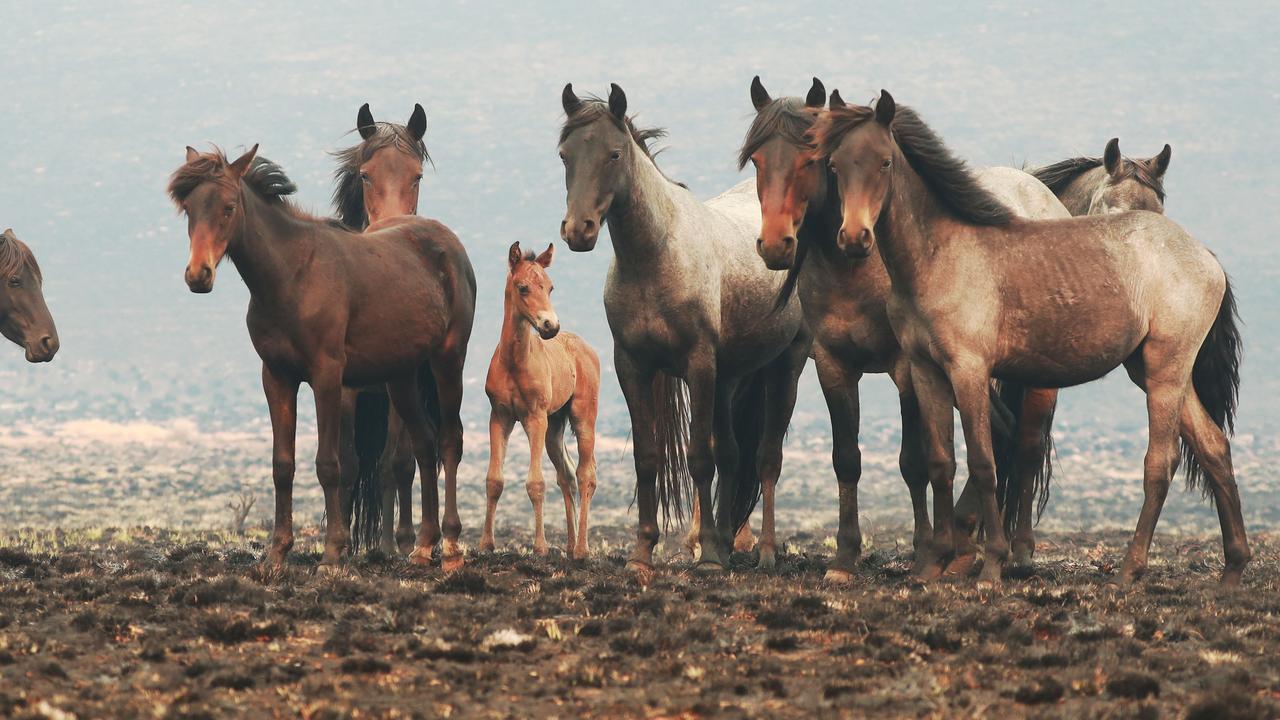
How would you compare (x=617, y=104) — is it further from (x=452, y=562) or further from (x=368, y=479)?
(x=368, y=479)

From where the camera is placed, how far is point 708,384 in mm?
11297

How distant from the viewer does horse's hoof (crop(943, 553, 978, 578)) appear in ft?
36.1

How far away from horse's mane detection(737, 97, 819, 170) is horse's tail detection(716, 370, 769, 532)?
3336 millimetres

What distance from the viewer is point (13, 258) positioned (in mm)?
13469

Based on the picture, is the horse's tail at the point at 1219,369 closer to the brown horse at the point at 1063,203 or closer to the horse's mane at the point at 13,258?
the brown horse at the point at 1063,203

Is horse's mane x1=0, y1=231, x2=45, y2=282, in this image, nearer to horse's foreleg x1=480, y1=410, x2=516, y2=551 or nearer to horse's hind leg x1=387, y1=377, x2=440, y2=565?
horse's hind leg x1=387, y1=377, x2=440, y2=565

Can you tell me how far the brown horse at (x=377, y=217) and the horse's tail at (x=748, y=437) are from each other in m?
2.85

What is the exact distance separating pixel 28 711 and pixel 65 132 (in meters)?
133

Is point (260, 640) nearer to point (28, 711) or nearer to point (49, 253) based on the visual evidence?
point (28, 711)

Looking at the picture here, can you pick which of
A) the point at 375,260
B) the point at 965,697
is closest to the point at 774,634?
the point at 965,697

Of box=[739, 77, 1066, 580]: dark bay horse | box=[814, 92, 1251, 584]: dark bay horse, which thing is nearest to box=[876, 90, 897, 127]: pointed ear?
box=[814, 92, 1251, 584]: dark bay horse

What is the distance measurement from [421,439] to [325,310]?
5.92 feet

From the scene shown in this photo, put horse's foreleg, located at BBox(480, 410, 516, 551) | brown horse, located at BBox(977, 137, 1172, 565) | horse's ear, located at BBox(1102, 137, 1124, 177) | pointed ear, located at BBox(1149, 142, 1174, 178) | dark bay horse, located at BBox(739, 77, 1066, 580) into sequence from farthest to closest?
1. pointed ear, located at BBox(1149, 142, 1174, 178)
2. horse's foreleg, located at BBox(480, 410, 516, 551)
3. horse's ear, located at BBox(1102, 137, 1124, 177)
4. brown horse, located at BBox(977, 137, 1172, 565)
5. dark bay horse, located at BBox(739, 77, 1066, 580)

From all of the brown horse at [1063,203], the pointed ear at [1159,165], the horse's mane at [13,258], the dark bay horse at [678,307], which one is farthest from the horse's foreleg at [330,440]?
the pointed ear at [1159,165]
